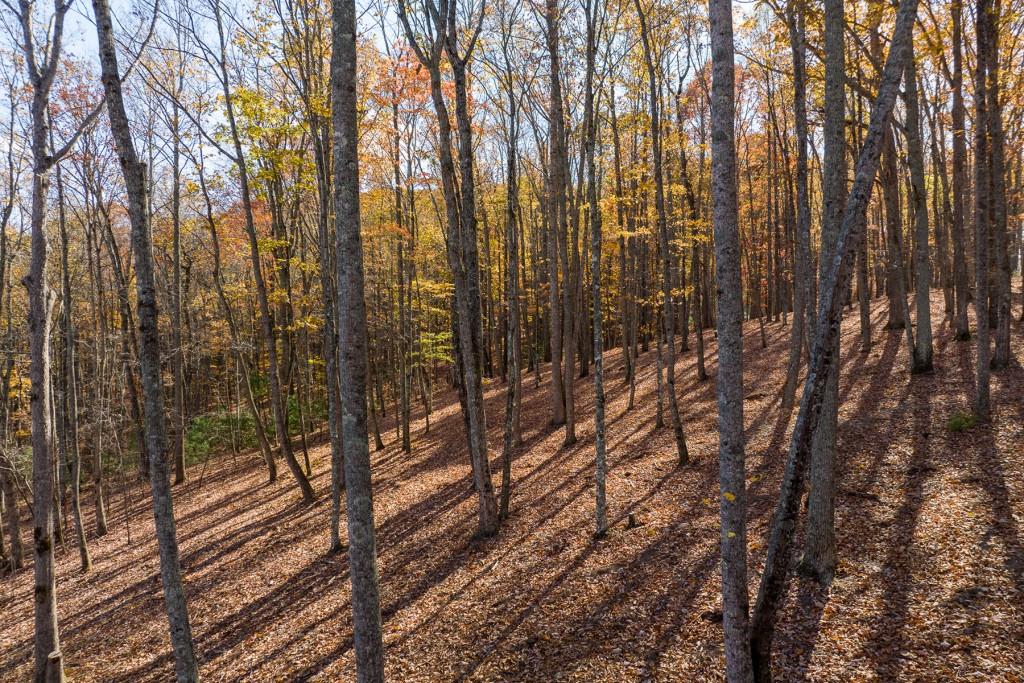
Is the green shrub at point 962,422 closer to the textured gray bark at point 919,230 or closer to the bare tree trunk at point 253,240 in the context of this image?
the textured gray bark at point 919,230

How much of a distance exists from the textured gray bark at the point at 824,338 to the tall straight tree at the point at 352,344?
3126mm

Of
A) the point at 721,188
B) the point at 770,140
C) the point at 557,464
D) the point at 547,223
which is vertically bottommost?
the point at 557,464

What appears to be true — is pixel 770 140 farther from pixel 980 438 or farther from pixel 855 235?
pixel 855 235

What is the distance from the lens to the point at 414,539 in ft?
30.6

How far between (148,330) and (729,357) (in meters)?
4.94

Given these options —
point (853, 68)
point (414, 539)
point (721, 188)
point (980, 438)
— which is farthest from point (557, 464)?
point (853, 68)

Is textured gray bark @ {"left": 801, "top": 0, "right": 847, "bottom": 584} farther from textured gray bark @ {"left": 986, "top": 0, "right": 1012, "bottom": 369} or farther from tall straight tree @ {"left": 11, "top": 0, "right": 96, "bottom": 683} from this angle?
tall straight tree @ {"left": 11, "top": 0, "right": 96, "bottom": 683}

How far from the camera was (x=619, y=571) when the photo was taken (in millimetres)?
6809

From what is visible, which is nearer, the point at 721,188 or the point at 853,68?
the point at 721,188

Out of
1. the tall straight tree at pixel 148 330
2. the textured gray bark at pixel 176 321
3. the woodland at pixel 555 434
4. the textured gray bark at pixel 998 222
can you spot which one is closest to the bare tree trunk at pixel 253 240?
the woodland at pixel 555 434

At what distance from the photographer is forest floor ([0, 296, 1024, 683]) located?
4887 millimetres

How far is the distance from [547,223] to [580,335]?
510 centimetres

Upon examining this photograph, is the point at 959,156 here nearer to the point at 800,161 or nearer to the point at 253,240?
the point at 800,161

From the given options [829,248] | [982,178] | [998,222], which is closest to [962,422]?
[982,178]
